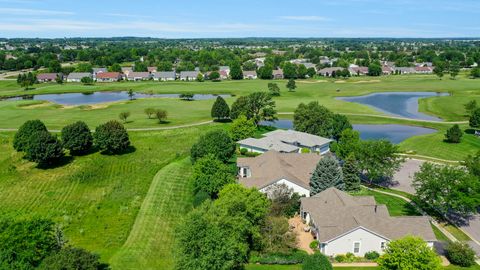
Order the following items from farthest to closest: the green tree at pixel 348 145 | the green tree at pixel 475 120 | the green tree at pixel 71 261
Answer: the green tree at pixel 475 120, the green tree at pixel 348 145, the green tree at pixel 71 261

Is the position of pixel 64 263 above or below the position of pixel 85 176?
above

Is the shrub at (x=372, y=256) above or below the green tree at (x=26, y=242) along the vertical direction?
below

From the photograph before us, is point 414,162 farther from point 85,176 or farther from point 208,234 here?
point 85,176

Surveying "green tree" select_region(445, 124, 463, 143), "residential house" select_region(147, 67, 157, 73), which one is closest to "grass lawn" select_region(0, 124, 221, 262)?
"green tree" select_region(445, 124, 463, 143)

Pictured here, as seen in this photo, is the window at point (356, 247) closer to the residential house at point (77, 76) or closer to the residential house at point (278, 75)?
the residential house at point (278, 75)

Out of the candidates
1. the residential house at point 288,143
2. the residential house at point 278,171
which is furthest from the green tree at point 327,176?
the residential house at point 288,143

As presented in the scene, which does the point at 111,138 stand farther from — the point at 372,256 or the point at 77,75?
the point at 77,75

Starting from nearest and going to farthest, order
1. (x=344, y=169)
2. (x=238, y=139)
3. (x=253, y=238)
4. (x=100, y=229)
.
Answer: (x=253, y=238) → (x=100, y=229) → (x=344, y=169) → (x=238, y=139)

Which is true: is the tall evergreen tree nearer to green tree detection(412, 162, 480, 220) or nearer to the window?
green tree detection(412, 162, 480, 220)

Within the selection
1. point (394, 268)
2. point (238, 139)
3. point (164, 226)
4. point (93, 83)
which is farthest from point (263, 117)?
point (93, 83)
